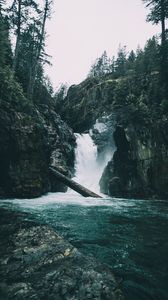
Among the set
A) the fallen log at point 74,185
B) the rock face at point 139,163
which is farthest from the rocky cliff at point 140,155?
the fallen log at point 74,185

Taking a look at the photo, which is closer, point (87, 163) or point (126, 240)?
point (126, 240)

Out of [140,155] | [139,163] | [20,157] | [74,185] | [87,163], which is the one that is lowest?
[74,185]

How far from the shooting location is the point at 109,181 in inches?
901

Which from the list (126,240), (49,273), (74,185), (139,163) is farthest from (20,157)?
(49,273)

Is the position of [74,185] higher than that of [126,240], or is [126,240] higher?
[74,185]

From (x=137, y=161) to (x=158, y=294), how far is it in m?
16.9

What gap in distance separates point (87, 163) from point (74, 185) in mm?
12662

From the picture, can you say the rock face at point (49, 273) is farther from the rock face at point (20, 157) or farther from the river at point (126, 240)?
the rock face at point (20, 157)

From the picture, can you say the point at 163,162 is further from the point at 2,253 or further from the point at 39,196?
the point at 2,253

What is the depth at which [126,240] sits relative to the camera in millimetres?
8336

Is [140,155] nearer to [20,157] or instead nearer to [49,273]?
[20,157]

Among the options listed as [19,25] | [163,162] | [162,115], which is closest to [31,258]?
[163,162]

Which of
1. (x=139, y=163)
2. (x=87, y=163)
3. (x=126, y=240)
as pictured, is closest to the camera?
(x=126, y=240)

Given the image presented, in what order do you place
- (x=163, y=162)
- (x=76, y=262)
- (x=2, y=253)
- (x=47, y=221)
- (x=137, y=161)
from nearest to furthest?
(x=76, y=262), (x=2, y=253), (x=47, y=221), (x=163, y=162), (x=137, y=161)
